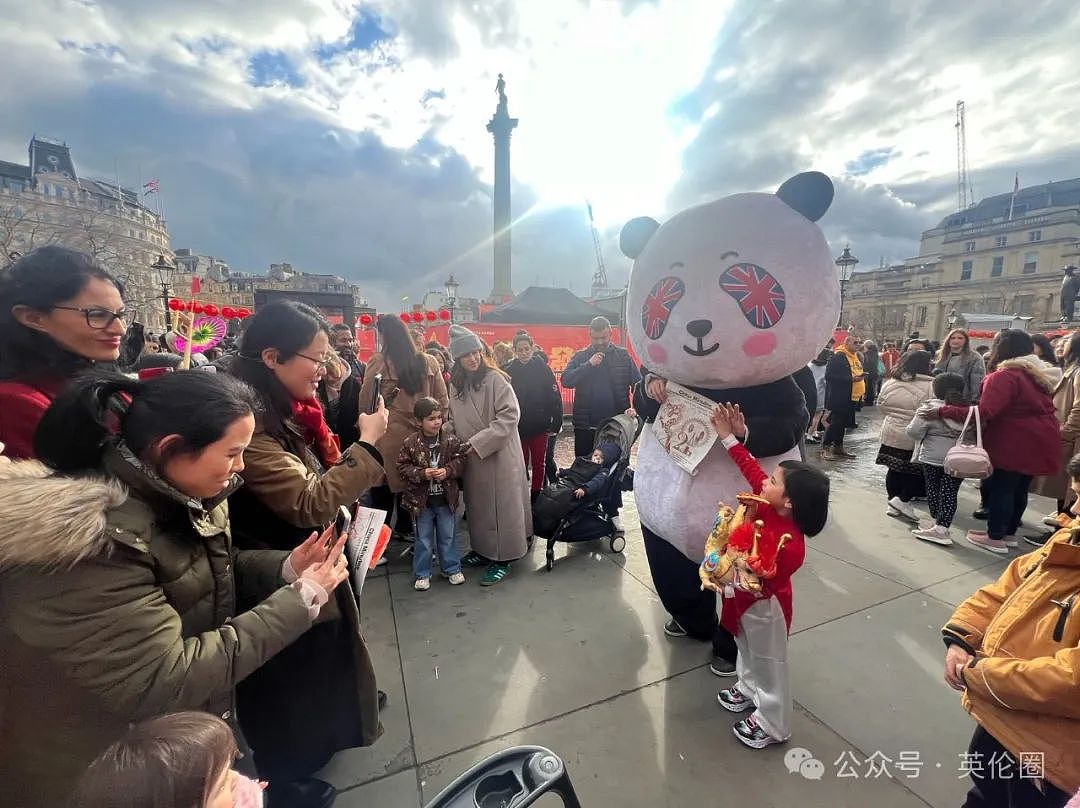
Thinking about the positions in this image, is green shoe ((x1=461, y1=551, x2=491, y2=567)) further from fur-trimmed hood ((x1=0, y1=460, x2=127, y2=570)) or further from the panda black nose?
fur-trimmed hood ((x1=0, y1=460, x2=127, y2=570))

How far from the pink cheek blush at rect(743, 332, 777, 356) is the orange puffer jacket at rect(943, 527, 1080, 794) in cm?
109

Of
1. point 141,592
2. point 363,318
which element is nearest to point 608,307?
point 363,318

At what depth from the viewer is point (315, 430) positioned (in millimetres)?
1924

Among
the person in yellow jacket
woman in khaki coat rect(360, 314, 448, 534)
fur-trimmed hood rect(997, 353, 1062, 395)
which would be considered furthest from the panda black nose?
fur-trimmed hood rect(997, 353, 1062, 395)

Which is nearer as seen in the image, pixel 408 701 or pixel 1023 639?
pixel 1023 639

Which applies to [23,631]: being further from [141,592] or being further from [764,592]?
[764,592]

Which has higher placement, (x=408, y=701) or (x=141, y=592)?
(x=141, y=592)

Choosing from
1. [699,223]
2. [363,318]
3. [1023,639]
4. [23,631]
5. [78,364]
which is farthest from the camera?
[363,318]

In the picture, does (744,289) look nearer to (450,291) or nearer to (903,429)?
(903,429)

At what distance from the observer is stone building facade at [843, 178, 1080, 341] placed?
35.8 meters

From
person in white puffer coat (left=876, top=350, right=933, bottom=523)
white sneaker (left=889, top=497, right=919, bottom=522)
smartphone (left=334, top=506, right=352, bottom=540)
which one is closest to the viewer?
smartphone (left=334, top=506, right=352, bottom=540)

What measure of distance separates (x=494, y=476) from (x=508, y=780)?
2.26 metres

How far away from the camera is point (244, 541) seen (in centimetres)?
162

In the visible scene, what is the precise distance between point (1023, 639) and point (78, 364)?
3.05 meters
